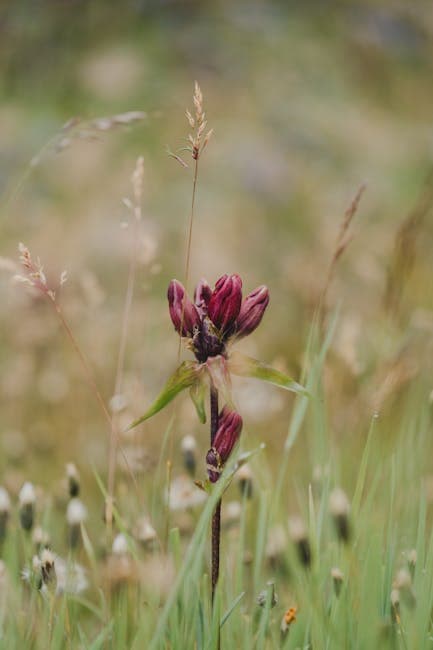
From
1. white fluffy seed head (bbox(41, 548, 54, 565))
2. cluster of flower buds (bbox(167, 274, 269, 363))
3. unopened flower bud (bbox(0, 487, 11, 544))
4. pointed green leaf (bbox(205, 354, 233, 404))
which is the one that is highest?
cluster of flower buds (bbox(167, 274, 269, 363))

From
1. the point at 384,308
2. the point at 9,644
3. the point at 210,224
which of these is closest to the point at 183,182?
the point at 210,224

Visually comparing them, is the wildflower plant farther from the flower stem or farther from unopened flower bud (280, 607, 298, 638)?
unopened flower bud (280, 607, 298, 638)

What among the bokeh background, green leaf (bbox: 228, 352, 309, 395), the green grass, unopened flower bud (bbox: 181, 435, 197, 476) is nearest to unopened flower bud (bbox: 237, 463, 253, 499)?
the green grass

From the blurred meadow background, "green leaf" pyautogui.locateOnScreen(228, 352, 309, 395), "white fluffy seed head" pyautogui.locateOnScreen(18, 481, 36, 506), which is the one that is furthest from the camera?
"white fluffy seed head" pyautogui.locateOnScreen(18, 481, 36, 506)

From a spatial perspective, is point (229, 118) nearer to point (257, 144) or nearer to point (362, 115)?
point (257, 144)

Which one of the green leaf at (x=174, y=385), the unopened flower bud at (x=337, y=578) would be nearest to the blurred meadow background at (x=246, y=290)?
the unopened flower bud at (x=337, y=578)

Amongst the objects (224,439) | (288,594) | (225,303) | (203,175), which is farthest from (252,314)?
(203,175)
